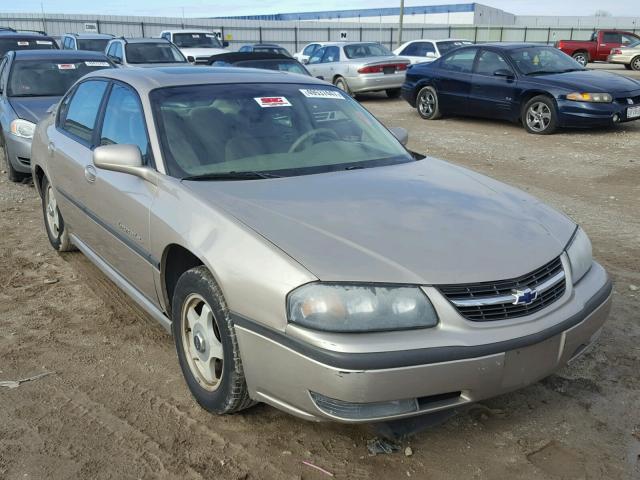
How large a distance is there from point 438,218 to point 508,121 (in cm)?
988

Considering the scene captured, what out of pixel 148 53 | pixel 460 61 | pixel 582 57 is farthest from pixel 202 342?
pixel 582 57

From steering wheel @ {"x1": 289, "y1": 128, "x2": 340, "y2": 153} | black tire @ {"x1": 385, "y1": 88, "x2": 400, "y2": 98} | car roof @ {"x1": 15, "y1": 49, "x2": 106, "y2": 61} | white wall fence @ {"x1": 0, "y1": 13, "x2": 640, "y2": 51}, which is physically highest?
white wall fence @ {"x1": 0, "y1": 13, "x2": 640, "y2": 51}

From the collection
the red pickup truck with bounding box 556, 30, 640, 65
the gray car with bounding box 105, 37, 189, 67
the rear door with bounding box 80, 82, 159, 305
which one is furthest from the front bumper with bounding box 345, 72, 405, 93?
the red pickup truck with bounding box 556, 30, 640, 65

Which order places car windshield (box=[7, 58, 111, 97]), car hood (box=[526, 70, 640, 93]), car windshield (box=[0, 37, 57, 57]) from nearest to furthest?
car windshield (box=[7, 58, 111, 97]) < car hood (box=[526, 70, 640, 93]) < car windshield (box=[0, 37, 57, 57])

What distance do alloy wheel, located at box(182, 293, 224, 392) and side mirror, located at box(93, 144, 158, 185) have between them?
0.74 meters

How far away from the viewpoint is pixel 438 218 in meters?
2.88

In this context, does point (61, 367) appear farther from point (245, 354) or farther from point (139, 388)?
point (245, 354)

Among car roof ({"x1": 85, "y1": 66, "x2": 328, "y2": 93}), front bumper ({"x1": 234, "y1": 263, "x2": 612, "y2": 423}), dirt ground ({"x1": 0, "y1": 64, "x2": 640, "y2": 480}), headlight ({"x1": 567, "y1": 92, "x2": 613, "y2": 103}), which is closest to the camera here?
front bumper ({"x1": 234, "y1": 263, "x2": 612, "y2": 423})

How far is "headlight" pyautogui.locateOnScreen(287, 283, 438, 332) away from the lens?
236 centimetres

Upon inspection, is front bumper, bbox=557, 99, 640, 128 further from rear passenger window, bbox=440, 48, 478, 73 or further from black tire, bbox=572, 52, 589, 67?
black tire, bbox=572, 52, 589, 67

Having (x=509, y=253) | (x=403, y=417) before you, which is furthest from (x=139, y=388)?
(x=509, y=253)

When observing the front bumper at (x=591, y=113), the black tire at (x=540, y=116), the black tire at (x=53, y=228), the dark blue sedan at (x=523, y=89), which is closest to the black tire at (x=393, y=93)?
the dark blue sedan at (x=523, y=89)

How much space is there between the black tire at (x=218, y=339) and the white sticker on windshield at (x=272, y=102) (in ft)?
4.24

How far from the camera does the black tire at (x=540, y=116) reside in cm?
1059
